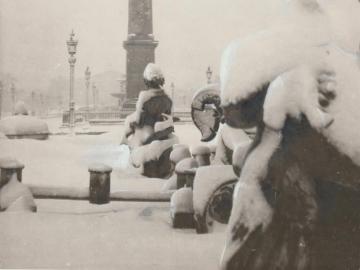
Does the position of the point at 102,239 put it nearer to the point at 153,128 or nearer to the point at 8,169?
the point at 8,169

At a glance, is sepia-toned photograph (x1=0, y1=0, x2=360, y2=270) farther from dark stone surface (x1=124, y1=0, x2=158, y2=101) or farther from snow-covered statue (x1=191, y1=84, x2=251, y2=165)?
dark stone surface (x1=124, y1=0, x2=158, y2=101)

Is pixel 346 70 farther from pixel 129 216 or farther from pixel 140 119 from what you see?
pixel 140 119

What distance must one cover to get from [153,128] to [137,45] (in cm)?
1727

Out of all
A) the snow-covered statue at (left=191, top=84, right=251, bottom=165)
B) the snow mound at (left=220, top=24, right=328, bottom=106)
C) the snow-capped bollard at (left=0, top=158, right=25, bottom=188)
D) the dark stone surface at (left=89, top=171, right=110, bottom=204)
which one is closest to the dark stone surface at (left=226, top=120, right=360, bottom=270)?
the snow mound at (left=220, top=24, right=328, bottom=106)

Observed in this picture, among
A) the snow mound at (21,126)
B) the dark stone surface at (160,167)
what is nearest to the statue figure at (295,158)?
the dark stone surface at (160,167)

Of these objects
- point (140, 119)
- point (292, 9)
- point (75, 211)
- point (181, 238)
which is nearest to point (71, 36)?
point (140, 119)

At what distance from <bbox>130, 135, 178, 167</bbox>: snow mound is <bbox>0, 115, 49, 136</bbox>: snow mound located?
527 cm

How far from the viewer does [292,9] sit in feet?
11.2

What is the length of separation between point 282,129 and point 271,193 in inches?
14.2

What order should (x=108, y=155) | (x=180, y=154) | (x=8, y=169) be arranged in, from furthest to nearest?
(x=108, y=155) < (x=180, y=154) < (x=8, y=169)

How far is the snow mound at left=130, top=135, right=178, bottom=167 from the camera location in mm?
8891

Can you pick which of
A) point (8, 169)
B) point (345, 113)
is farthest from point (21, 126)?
point (345, 113)

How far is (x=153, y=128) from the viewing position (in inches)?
356

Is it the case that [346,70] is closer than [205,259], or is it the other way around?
[346,70]
